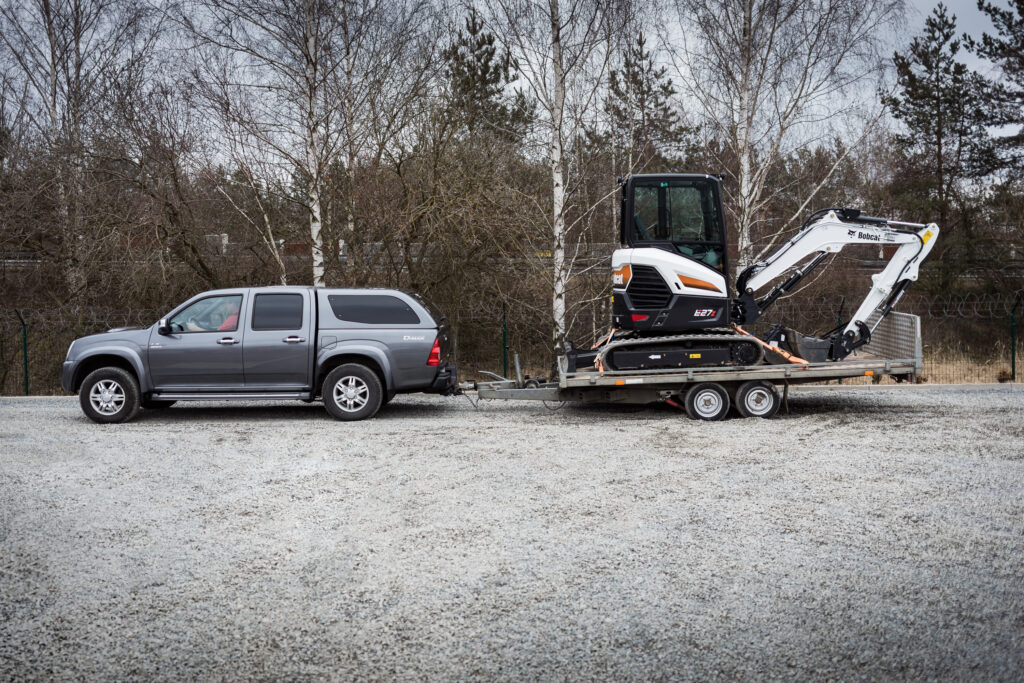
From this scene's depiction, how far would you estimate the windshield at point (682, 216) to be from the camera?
37.5 ft

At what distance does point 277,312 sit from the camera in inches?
461

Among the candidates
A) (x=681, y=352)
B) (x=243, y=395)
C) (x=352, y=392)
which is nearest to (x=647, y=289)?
(x=681, y=352)

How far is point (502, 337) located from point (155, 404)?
7.24 m

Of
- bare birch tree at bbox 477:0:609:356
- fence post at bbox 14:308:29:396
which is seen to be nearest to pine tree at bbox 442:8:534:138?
bare birch tree at bbox 477:0:609:356

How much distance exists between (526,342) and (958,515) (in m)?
11.6

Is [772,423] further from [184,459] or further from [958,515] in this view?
[184,459]

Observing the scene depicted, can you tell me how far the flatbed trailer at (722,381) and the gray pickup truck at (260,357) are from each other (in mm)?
1582

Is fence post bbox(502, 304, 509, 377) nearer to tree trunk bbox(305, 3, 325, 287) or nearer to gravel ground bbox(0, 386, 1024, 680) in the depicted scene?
tree trunk bbox(305, 3, 325, 287)

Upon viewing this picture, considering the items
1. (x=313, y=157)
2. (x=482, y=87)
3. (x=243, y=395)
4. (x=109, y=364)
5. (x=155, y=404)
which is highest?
(x=482, y=87)

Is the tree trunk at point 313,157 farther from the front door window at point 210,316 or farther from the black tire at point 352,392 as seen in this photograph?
the black tire at point 352,392

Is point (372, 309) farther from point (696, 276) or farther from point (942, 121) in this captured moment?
point (942, 121)

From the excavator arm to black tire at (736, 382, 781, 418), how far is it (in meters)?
1.17

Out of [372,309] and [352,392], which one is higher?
[372,309]

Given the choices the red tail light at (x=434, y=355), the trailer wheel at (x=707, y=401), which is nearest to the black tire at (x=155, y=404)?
the red tail light at (x=434, y=355)
